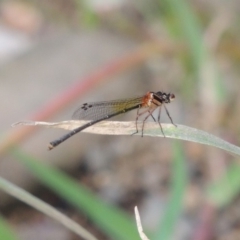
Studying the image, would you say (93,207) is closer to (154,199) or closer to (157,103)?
(157,103)

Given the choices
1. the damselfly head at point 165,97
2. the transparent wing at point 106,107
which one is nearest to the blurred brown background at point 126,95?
the transparent wing at point 106,107

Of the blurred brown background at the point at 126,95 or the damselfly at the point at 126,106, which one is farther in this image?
the blurred brown background at the point at 126,95

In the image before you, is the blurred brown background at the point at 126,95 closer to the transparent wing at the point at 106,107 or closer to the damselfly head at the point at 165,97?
the transparent wing at the point at 106,107

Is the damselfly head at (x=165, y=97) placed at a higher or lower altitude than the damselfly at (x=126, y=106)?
higher

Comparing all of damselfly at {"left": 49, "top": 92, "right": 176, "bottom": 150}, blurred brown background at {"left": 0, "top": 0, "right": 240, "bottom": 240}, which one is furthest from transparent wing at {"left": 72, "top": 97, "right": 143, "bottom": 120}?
blurred brown background at {"left": 0, "top": 0, "right": 240, "bottom": 240}

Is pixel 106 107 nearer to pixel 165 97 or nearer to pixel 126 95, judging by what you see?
pixel 165 97

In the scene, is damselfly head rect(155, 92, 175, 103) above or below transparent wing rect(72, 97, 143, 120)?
above

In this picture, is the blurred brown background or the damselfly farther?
the blurred brown background

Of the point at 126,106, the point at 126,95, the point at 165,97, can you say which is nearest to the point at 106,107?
the point at 126,106

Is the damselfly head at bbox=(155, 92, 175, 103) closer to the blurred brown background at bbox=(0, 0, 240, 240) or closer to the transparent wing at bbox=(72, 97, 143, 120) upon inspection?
the transparent wing at bbox=(72, 97, 143, 120)

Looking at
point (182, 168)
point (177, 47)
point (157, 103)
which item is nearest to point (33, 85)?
point (177, 47)

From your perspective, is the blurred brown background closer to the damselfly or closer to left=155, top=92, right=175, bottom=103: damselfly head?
the damselfly
